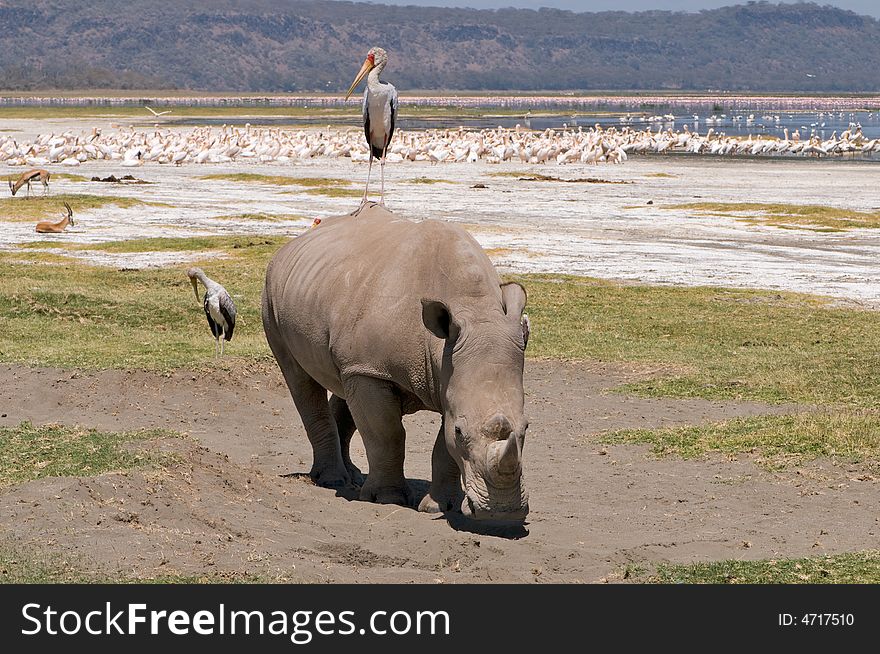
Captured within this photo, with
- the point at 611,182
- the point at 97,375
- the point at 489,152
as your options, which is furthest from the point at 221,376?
the point at 489,152

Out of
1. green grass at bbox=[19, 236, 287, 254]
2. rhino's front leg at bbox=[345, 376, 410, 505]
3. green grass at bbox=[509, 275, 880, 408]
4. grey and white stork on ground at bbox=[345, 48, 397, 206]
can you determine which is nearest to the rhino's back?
rhino's front leg at bbox=[345, 376, 410, 505]

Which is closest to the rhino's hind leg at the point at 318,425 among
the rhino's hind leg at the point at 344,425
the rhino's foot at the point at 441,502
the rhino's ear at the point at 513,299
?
the rhino's hind leg at the point at 344,425

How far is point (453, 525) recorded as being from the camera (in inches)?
340

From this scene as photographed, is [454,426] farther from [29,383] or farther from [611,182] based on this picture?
[611,182]

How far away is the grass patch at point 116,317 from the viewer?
14484 mm

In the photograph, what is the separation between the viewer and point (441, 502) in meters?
8.88

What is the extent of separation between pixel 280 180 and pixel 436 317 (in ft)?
126

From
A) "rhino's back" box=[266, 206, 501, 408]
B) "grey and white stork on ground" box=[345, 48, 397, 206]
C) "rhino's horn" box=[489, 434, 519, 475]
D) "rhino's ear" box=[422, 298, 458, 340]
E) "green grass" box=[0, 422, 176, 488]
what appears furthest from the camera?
"grey and white stork on ground" box=[345, 48, 397, 206]

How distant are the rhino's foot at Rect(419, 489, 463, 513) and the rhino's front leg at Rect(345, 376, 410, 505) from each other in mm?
378

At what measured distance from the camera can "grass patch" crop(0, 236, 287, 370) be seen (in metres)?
14.5

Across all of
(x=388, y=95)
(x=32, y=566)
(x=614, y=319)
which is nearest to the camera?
(x=32, y=566)

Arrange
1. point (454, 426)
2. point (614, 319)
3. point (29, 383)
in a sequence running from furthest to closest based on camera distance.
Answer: point (614, 319) → point (29, 383) → point (454, 426)

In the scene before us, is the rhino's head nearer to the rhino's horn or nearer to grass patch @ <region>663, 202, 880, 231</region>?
the rhino's horn

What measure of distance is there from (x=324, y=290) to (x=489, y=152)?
2164 inches
